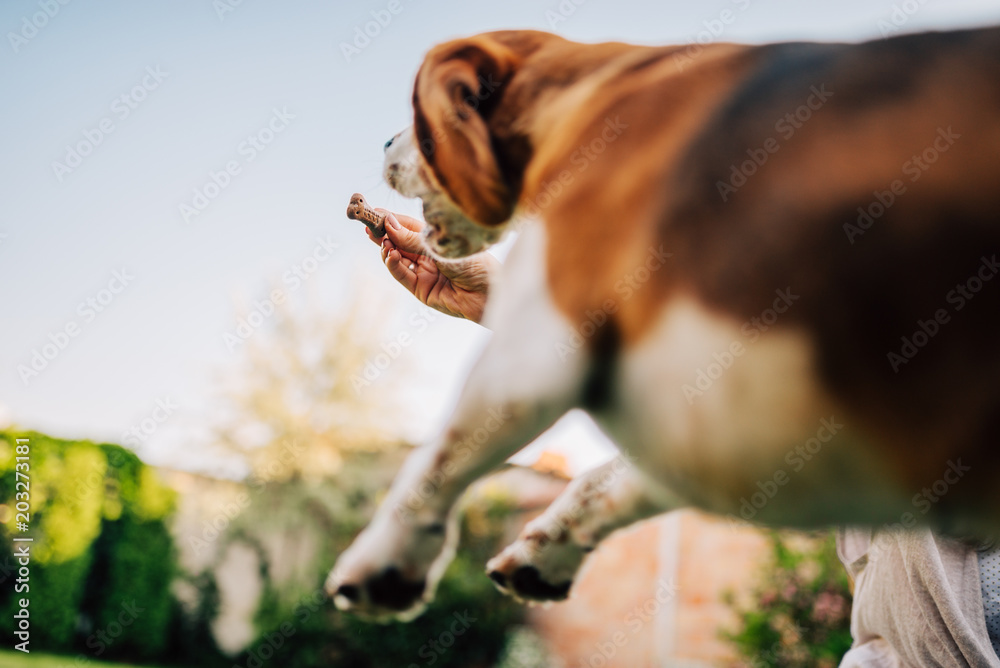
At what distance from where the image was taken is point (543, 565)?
0.73 meters

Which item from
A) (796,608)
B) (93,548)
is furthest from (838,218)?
(93,548)

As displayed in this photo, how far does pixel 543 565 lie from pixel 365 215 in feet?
1.57

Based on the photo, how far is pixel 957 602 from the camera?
150 cm

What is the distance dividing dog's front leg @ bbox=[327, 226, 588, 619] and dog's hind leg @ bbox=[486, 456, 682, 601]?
16 centimetres

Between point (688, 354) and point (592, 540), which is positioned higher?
point (688, 354)

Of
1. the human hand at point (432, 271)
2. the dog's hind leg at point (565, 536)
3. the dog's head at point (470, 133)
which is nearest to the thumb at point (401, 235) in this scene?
the human hand at point (432, 271)

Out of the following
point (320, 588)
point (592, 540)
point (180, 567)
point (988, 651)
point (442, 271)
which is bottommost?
point (320, 588)

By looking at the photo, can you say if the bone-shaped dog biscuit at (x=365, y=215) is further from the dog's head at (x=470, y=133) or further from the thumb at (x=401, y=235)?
the dog's head at (x=470, y=133)

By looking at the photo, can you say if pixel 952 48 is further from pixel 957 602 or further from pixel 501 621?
pixel 501 621

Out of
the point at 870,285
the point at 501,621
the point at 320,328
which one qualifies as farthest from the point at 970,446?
the point at 501,621

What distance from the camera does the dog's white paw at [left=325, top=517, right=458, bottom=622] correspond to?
57cm

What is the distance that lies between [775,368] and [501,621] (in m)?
8.50

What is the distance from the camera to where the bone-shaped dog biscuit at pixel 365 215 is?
0.92 meters

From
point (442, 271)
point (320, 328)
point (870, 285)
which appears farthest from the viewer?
point (320, 328)
